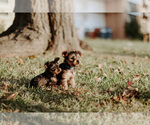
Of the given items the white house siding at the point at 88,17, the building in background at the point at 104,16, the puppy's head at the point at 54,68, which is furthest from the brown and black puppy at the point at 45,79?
the white house siding at the point at 88,17

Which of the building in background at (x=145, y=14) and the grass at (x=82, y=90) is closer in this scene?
the grass at (x=82, y=90)

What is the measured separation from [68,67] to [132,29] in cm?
1247

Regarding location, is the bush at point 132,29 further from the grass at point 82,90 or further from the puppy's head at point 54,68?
the puppy's head at point 54,68

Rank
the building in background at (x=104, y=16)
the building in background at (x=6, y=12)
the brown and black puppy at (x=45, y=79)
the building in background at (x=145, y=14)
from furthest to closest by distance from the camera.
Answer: the building in background at (x=104, y=16) → the building in background at (x=145, y=14) → the building in background at (x=6, y=12) → the brown and black puppy at (x=45, y=79)

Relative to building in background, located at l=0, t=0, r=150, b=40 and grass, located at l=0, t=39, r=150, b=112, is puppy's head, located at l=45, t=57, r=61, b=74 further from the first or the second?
building in background, located at l=0, t=0, r=150, b=40

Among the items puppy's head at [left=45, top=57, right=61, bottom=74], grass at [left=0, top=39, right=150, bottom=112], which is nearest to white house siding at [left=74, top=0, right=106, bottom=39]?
grass at [left=0, top=39, right=150, bottom=112]

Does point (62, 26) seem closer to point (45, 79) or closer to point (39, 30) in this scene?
point (39, 30)

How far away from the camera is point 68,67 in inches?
110

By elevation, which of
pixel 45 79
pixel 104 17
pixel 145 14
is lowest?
pixel 45 79

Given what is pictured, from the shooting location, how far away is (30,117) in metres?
2.35

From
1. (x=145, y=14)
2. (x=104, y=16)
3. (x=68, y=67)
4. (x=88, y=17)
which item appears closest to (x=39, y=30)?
(x=68, y=67)

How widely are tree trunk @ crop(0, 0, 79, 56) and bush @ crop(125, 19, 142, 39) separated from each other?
10.3m

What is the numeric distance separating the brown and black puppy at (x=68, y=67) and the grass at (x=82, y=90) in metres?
0.12

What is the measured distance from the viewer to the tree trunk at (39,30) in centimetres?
413
